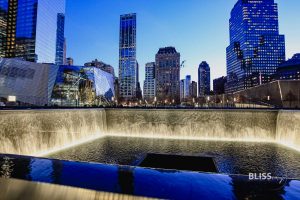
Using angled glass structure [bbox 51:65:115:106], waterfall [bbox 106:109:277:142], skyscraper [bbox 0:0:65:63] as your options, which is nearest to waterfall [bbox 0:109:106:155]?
waterfall [bbox 106:109:277:142]

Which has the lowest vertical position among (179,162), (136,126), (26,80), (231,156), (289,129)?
(231,156)

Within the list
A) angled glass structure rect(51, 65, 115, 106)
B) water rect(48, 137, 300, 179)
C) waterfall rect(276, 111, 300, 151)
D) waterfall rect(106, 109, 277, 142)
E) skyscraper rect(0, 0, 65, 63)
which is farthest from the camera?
skyscraper rect(0, 0, 65, 63)

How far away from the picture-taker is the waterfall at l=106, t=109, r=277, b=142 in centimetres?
2369

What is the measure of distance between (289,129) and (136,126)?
15.6 metres

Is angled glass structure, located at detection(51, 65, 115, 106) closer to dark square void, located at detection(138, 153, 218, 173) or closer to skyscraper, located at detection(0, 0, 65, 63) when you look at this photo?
skyscraper, located at detection(0, 0, 65, 63)

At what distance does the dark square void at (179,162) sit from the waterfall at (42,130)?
7874mm

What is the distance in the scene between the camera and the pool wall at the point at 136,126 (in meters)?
15.2

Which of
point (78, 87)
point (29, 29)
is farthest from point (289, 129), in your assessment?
point (29, 29)

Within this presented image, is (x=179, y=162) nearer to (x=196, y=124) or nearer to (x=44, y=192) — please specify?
(x=44, y=192)

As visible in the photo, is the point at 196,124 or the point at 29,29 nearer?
the point at 196,124

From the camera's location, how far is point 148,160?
13.8m

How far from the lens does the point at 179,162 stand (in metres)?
13.0

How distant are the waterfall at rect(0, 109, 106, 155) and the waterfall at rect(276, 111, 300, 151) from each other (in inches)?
745

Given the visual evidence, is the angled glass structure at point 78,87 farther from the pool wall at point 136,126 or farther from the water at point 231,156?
the water at point 231,156
